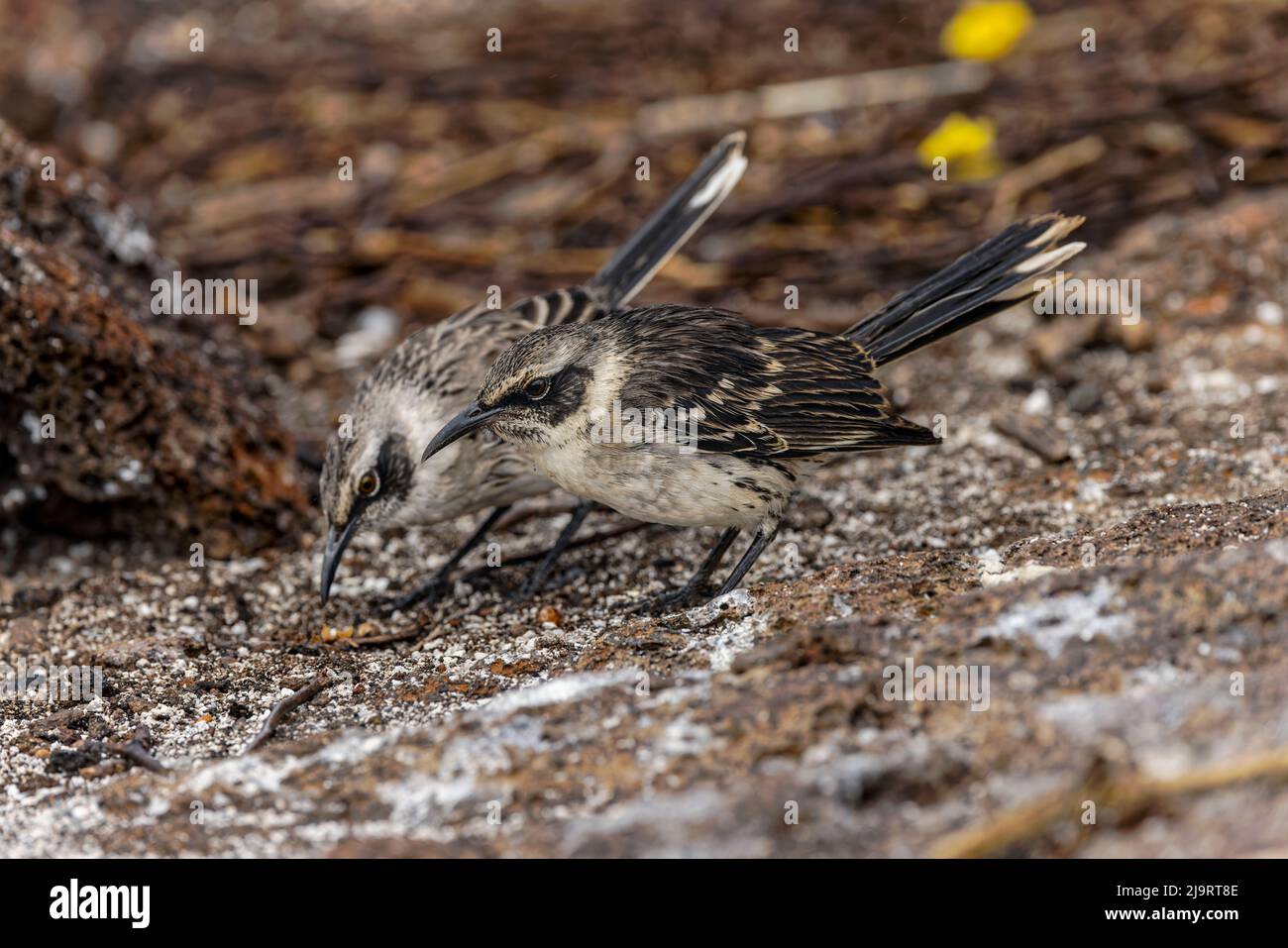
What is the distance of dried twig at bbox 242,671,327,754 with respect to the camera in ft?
14.7

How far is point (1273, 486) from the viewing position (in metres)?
5.53

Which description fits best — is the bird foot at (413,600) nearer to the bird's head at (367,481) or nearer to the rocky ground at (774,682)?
the rocky ground at (774,682)

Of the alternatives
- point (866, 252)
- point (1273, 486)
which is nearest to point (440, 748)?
point (1273, 486)

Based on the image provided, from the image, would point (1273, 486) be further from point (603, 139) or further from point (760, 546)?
point (603, 139)

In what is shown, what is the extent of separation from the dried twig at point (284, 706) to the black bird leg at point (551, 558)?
1027 millimetres

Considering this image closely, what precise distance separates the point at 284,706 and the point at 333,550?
0.97 m

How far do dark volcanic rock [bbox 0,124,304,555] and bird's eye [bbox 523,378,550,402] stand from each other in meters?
1.84

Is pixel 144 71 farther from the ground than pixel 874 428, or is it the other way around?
pixel 144 71

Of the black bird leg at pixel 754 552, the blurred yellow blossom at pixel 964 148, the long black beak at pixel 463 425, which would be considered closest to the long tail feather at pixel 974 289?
the black bird leg at pixel 754 552

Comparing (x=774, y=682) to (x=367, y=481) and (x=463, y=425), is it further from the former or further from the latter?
(x=367, y=481)

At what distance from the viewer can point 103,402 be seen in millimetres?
5883

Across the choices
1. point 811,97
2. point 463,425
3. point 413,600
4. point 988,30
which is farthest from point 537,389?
point 811,97

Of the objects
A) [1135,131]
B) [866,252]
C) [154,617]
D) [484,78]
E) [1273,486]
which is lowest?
[154,617]

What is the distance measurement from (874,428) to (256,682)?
2447 millimetres
